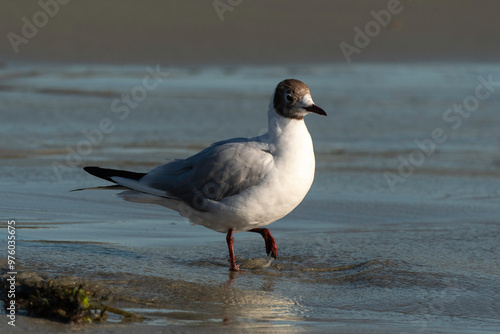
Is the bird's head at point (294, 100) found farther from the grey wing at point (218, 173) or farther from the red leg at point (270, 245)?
the red leg at point (270, 245)

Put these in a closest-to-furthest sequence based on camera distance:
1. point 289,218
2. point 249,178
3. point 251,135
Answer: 1. point 249,178
2. point 289,218
3. point 251,135

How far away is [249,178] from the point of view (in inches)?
188

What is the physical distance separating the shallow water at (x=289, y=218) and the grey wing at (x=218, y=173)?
404mm

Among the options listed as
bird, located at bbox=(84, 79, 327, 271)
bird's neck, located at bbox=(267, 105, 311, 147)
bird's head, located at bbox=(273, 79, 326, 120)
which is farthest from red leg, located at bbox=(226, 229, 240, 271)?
bird's head, located at bbox=(273, 79, 326, 120)

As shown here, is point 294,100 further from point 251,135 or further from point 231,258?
point 251,135

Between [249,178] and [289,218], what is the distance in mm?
1410

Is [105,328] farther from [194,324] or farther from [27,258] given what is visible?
[27,258]

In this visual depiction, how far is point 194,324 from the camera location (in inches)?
141

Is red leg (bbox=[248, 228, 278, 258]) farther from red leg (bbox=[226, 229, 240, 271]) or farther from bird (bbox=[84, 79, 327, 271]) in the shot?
red leg (bbox=[226, 229, 240, 271])

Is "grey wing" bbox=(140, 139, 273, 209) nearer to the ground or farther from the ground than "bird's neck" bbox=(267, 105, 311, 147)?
nearer to the ground

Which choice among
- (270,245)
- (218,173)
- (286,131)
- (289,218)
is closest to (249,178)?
(218,173)

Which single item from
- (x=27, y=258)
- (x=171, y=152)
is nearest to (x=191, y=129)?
(x=171, y=152)

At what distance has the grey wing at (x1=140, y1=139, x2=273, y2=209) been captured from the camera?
4.78 meters

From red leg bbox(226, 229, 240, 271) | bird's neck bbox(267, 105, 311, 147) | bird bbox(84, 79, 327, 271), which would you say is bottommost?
red leg bbox(226, 229, 240, 271)
